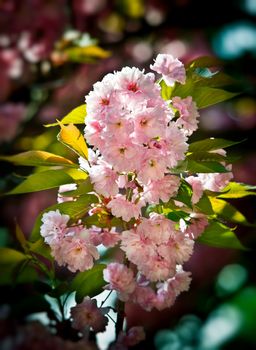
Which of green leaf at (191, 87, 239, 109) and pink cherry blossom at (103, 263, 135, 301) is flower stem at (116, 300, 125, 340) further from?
green leaf at (191, 87, 239, 109)

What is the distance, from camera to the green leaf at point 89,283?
0.98 meters

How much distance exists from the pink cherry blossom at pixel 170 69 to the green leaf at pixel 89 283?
0.30 metres

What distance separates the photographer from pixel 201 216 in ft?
3.06

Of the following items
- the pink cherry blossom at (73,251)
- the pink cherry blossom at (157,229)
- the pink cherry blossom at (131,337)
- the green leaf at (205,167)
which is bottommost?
the pink cherry blossom at (131,337)

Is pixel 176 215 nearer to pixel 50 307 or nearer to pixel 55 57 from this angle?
pixel 50 307

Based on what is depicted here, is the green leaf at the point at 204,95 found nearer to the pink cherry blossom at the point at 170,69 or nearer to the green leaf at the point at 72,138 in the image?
the pink cherry blossom at the point at 170,69

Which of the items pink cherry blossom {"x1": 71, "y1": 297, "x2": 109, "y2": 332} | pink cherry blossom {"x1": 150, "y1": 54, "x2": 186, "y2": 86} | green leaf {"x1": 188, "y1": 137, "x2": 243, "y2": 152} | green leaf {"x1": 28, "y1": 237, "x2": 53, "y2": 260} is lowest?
pink cherry blossom {"x1": 71, "y1": 297, "x2": 109, "y2": 332}

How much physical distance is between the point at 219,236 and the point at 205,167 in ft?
0.37

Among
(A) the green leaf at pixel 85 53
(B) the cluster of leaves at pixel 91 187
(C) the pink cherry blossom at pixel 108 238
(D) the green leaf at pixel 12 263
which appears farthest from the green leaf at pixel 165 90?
(A) the green leaf at pixel 85 53

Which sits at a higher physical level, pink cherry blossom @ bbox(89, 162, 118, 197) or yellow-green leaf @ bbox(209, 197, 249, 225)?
pink cherry blossom @ bbox(89, 162, 118, 197)

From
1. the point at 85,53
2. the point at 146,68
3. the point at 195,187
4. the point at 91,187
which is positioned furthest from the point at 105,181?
the point at 146,68

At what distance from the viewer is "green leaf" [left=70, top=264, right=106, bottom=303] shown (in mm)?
982

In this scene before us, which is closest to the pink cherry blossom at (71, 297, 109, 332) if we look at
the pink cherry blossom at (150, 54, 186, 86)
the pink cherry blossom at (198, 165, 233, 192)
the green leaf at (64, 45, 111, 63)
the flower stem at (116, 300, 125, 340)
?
the flower stem at (116, 300, 125, 340)

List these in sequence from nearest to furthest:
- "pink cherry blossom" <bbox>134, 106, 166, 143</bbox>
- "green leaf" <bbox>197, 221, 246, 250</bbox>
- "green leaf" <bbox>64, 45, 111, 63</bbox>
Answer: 1. "pink cherry blossom" <bbox>134, 106, 166, 143</bbox>
2. "green leaf" <bbox>197, 221, 246, 250</bbox>
3. "green leaf" <bbox>64, 45, 111, 63</bbox>
